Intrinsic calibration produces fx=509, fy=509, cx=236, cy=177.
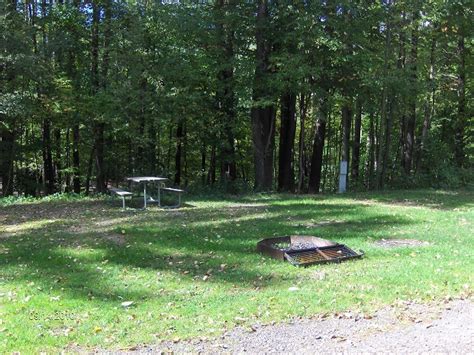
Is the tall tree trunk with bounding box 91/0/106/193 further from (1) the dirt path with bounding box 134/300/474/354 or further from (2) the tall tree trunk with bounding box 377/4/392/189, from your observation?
(1) the dirt path with bounding box 134/300/474/354

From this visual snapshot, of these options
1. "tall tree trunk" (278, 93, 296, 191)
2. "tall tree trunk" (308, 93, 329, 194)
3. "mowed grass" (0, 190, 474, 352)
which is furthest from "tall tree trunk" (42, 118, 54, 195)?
"tall tree trunk" (308, 93, 329, 194)

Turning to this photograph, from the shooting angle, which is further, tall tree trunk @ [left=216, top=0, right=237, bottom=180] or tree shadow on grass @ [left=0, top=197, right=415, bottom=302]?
tall tree trunk @ [left=216, top=0, right=237, bottom=180]

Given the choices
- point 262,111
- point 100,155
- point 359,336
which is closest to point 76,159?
point 100,155

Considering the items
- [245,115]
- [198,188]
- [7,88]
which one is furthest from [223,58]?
[7,88]

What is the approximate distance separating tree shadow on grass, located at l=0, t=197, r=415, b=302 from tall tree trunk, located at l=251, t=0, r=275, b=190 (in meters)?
5.32

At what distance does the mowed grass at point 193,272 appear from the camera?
4648mm

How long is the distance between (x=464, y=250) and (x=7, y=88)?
39.3 ft

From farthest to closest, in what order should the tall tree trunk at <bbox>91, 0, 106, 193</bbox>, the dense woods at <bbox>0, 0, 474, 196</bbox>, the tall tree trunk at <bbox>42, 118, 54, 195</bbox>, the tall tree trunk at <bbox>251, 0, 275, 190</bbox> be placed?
the tall tree trunk at <bbox>42, 118, 54, 195</bbox>, the tall tree trunk at <bbox>91, 0, 106, 193</bbox>, the tall tree trunk at <bbox>251, 0, 275, 190</bbox>, the dense woods at <bbox>0, 0, 474, 196</bbox>

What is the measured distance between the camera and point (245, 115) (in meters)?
18.6

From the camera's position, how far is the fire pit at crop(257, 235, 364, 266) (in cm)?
664

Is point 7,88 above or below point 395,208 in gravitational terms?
above

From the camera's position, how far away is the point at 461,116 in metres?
22.5

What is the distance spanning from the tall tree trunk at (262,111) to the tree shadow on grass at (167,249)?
5.32m

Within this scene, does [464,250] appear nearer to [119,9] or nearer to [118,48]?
[118,48]
